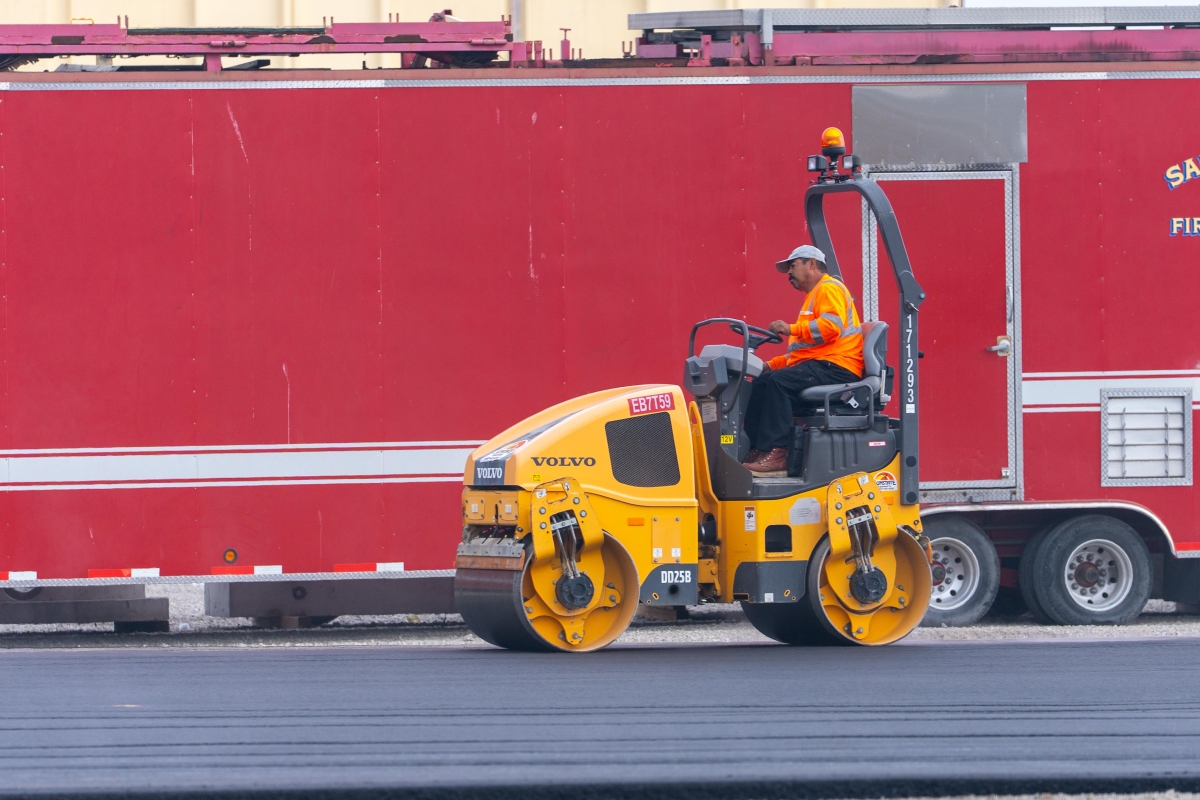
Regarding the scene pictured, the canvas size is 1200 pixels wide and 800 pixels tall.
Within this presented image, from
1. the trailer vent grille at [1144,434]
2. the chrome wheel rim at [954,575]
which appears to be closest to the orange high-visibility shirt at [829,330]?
the chrome wheel rim at [954,575]

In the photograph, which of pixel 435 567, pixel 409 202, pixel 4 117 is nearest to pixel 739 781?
pixel 435 567

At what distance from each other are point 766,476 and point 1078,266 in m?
3.45

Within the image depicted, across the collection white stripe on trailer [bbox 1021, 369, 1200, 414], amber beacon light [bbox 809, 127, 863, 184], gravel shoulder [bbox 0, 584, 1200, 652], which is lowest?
gravel shoulder [bbox 0, 584, 1200, 652]

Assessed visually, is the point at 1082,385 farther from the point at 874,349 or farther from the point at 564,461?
the point at 564,461

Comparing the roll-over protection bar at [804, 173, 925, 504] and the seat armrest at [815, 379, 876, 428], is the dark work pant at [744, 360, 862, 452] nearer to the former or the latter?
the seat armrest at [815, 379, 876, 428]

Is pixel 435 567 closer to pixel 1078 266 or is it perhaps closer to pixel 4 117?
pixel 4 117

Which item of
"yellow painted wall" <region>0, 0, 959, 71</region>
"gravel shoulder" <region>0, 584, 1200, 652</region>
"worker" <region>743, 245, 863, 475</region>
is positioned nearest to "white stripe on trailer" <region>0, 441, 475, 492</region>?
"gravel shoulder" <region>0, 584, 1200, 652</region>

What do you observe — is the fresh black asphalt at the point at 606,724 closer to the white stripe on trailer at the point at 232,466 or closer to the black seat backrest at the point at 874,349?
the black seat backrest at the point at 874,349

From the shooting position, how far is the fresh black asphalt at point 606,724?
4.05m

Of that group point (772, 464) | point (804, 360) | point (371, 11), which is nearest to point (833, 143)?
point (804, 360)

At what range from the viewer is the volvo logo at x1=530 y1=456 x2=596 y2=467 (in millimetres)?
6543

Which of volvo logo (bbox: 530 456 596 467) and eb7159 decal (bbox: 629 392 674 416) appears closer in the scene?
volvo logo (bbox: 530 456 596 467)

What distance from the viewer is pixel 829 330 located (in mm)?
6957

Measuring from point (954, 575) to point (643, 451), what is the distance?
3.45 m
